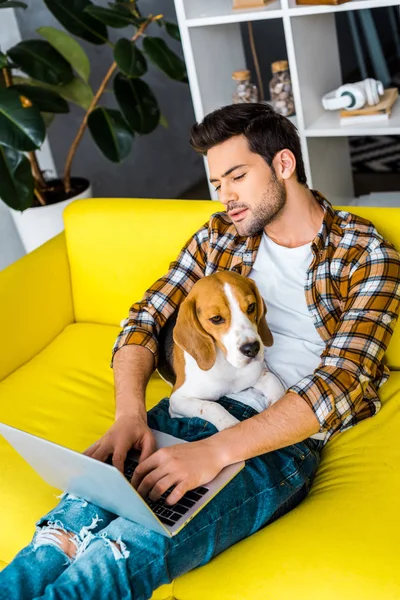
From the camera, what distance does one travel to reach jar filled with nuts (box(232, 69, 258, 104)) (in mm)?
3154

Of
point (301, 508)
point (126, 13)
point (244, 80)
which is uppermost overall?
point (126, 13)

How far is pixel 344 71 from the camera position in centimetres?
391

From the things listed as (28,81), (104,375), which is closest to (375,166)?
(28,81)

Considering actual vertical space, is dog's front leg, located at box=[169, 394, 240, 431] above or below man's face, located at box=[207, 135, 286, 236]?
below

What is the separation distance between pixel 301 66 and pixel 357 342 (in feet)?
5.10

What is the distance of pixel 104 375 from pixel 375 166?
2523 millimetres

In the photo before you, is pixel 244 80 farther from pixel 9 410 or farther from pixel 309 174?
pixel 9 410

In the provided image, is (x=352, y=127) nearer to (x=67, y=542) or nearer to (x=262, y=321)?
(x=262, y=321)

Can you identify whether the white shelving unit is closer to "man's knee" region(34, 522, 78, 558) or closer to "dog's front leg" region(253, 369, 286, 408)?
"dog's front leg" region(253, 369, 286, 408)

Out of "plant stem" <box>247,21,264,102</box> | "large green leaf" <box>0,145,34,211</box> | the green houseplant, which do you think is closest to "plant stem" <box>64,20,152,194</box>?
the green houseplant

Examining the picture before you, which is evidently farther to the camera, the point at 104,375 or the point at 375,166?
the point at 375,166

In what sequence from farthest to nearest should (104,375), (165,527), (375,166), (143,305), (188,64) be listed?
(375,166)
(188,64)
(104,375)
(143,305)
(165,527)

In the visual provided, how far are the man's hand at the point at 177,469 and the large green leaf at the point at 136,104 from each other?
2.16m

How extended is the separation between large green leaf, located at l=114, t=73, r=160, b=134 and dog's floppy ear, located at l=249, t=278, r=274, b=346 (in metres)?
1.84
